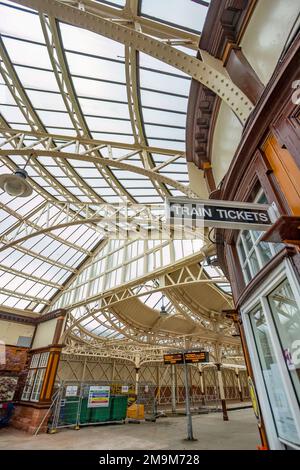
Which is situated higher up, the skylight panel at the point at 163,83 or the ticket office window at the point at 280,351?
the skylight panel at the point at 163,83

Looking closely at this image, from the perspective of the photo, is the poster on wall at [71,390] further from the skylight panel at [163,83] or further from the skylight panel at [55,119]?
the skylight panel at [163,83]

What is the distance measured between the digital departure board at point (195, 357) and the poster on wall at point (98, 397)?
7.88 meters

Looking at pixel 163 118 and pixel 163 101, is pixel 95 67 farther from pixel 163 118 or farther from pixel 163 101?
pixel 163 118

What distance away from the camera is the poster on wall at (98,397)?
14.8m

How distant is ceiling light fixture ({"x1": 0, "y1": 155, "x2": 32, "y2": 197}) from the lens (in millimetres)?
6009

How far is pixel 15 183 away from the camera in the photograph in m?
6.15

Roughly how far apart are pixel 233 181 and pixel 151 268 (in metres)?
11.3

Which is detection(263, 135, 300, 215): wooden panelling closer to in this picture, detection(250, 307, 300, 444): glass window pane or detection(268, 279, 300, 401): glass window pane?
detection(268, 279, 300, 401): glass window pane

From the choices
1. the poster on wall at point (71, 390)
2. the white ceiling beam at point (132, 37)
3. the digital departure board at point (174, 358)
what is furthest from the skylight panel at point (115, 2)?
the poster on wall at point (71, 390)

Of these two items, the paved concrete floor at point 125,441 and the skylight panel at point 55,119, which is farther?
the paved concrete floor at point 125,441

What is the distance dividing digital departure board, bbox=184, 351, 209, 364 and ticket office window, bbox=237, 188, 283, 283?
25.3 ft

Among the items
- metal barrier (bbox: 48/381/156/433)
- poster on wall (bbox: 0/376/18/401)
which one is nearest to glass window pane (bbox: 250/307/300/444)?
metal barrier (bbox: 48/381/156/433)

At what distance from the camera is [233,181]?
379cm

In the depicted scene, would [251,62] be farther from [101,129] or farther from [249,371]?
[101,129]
